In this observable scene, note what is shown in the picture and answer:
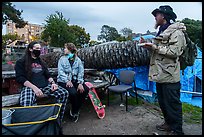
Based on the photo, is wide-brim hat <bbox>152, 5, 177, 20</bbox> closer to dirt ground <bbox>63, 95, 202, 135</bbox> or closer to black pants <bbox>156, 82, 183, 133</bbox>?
black pants <bbox>156, 82, 183, 133</bbox>

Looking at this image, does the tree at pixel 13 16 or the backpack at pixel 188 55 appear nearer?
the backpack at pixel 188 55

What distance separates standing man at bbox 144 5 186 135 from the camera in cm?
248

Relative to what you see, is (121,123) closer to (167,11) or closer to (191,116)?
(191,116)

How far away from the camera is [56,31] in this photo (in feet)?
66.9

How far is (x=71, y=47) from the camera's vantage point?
3510mm

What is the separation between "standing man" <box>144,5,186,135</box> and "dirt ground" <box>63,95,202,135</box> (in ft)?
1.27

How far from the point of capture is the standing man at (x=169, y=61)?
8.14ft

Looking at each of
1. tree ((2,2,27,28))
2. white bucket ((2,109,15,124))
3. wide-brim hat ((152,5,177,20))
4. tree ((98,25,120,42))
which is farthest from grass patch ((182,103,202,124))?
tree ((98,25,120,42))

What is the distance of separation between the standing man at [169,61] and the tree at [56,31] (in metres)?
19.0

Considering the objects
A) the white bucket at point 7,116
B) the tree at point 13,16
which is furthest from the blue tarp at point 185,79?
the tree at point 13,16

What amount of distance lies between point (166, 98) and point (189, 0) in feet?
4.56

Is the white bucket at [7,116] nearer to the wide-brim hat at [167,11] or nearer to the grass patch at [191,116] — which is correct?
the wide-brim hat at [167,11]

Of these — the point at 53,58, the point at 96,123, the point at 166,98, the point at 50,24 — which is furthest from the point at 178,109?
the point at 50,24

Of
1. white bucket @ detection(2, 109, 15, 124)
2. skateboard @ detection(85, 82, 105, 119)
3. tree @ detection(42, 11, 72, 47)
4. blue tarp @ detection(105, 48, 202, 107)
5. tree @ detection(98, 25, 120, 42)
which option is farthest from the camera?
tree @ detection(98, 25, 120, 42)
